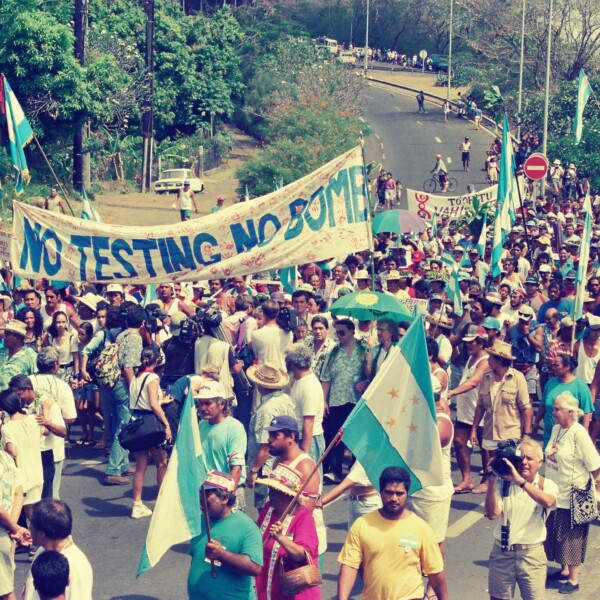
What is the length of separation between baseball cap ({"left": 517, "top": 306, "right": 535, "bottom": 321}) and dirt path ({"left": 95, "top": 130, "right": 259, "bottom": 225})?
910 inches

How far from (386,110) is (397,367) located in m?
61.0

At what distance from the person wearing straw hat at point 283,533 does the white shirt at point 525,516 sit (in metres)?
1.36

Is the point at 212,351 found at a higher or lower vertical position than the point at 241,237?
lower

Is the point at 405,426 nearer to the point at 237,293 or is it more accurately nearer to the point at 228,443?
the point at 228,443

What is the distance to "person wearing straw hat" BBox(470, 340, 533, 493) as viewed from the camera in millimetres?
10062

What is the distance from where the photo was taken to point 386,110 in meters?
67.0

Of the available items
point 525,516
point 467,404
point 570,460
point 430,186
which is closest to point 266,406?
point 570,460

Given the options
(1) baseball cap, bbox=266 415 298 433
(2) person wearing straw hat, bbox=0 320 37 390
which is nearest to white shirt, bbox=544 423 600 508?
(1) baseball cap, bbox=266 415 298 433

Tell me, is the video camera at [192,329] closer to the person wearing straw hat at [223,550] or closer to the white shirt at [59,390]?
the white shirt at [59,390]

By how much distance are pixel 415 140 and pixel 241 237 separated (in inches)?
1939

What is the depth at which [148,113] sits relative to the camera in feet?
138

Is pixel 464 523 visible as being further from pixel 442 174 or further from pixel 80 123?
pixel 442 174

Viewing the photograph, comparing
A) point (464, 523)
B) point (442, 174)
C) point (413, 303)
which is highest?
point (413, 303)

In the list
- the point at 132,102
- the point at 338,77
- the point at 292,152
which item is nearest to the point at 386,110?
the point at 338,77
